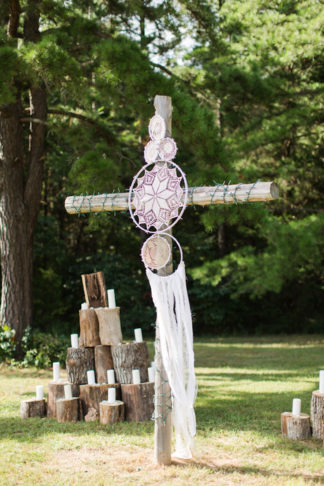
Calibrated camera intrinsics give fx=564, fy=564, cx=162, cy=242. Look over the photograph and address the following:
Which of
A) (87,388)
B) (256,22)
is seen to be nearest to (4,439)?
(87,388)

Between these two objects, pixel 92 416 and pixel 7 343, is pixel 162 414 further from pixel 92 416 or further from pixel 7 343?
pixel 7 343

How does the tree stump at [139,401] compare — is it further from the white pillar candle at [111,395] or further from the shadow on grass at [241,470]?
the shadow on grass at [241,470]

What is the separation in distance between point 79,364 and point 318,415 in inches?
80.0

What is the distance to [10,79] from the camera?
6.43 m

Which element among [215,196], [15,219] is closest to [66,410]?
[215,196]

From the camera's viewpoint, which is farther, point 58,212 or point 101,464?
point 58,212

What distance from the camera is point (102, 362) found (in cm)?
486

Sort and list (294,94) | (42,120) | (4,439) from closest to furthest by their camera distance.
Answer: (4,439), (42,120), (294,94)

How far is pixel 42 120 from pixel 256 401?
4.98 metres

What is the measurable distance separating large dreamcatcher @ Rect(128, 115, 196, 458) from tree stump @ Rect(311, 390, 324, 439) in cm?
102

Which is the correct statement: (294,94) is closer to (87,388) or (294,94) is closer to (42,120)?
(42,120)

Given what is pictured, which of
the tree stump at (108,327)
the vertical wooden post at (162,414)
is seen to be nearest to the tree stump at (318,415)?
the vertical wooden post at (162,414)

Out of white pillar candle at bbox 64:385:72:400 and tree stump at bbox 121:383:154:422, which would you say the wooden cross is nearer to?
tree stump at bbox 121:383:154:422

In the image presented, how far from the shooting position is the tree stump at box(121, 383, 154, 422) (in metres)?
4.61
